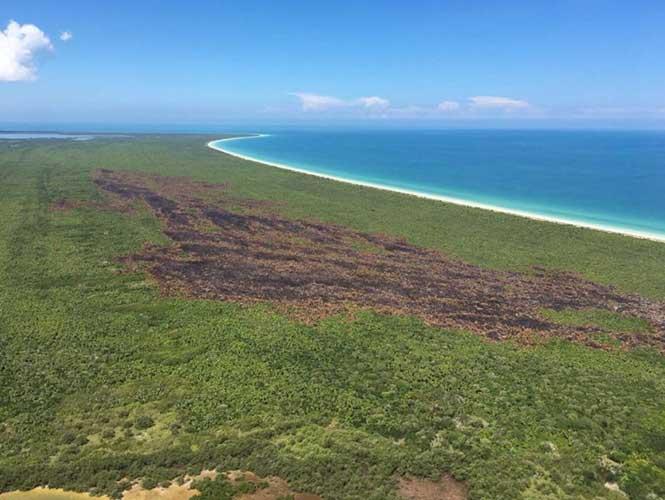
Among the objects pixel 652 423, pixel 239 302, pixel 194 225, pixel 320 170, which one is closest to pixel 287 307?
pixel 239 302

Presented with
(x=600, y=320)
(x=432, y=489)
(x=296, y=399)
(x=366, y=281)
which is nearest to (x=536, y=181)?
(x=600, y=320)

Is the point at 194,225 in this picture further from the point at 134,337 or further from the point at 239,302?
the point at 134,337

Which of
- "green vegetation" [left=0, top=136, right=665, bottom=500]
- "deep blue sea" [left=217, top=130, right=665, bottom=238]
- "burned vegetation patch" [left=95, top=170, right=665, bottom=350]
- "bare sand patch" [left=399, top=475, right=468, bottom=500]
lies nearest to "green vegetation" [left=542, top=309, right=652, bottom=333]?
"green vegetation" [left=0, top=136, right=665, bottom=500]

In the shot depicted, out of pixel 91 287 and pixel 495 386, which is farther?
pixel 91 287

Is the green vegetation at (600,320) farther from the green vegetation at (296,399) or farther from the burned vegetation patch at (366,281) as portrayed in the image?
the burned vegetation patch at (366,281)

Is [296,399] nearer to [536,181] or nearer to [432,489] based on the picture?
[432,489]

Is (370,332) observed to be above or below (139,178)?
below
